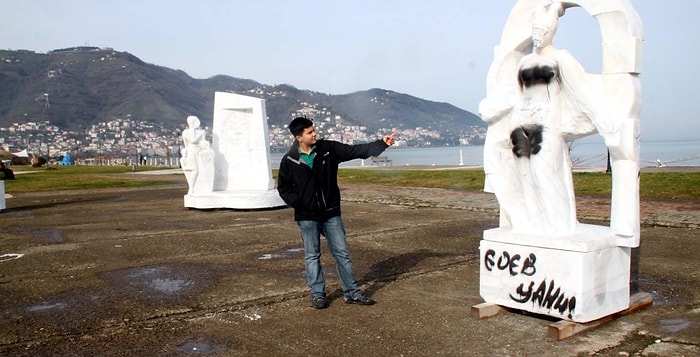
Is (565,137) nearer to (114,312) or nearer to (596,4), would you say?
(596,4)

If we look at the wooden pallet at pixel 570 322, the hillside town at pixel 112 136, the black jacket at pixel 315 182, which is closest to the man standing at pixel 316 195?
the black jacket at pixel 315 182

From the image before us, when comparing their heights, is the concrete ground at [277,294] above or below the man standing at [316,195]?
below

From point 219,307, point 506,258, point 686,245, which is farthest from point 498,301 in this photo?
point 686,245

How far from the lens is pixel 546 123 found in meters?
5.13

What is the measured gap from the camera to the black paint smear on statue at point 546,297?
4754 millimetres

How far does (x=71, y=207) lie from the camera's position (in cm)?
1505

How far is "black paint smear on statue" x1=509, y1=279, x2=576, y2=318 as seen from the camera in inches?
187

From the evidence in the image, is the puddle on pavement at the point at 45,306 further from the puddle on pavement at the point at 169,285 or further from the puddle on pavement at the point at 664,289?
the puddle on pavement at the point at 664,289

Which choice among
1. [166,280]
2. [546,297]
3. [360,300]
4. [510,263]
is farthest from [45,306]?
[546,297]

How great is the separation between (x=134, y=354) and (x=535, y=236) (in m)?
3.13

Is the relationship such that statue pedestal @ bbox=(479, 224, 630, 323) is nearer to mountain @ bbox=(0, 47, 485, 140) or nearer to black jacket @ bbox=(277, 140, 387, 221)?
black jacket @ bbox=(277, 140, 387, 221)

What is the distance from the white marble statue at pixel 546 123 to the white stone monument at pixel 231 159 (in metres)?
8.48

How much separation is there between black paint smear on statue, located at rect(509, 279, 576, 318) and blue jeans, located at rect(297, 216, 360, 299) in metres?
1.40

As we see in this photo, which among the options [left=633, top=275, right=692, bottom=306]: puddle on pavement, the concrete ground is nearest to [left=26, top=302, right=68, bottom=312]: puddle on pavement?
the concrete ground
